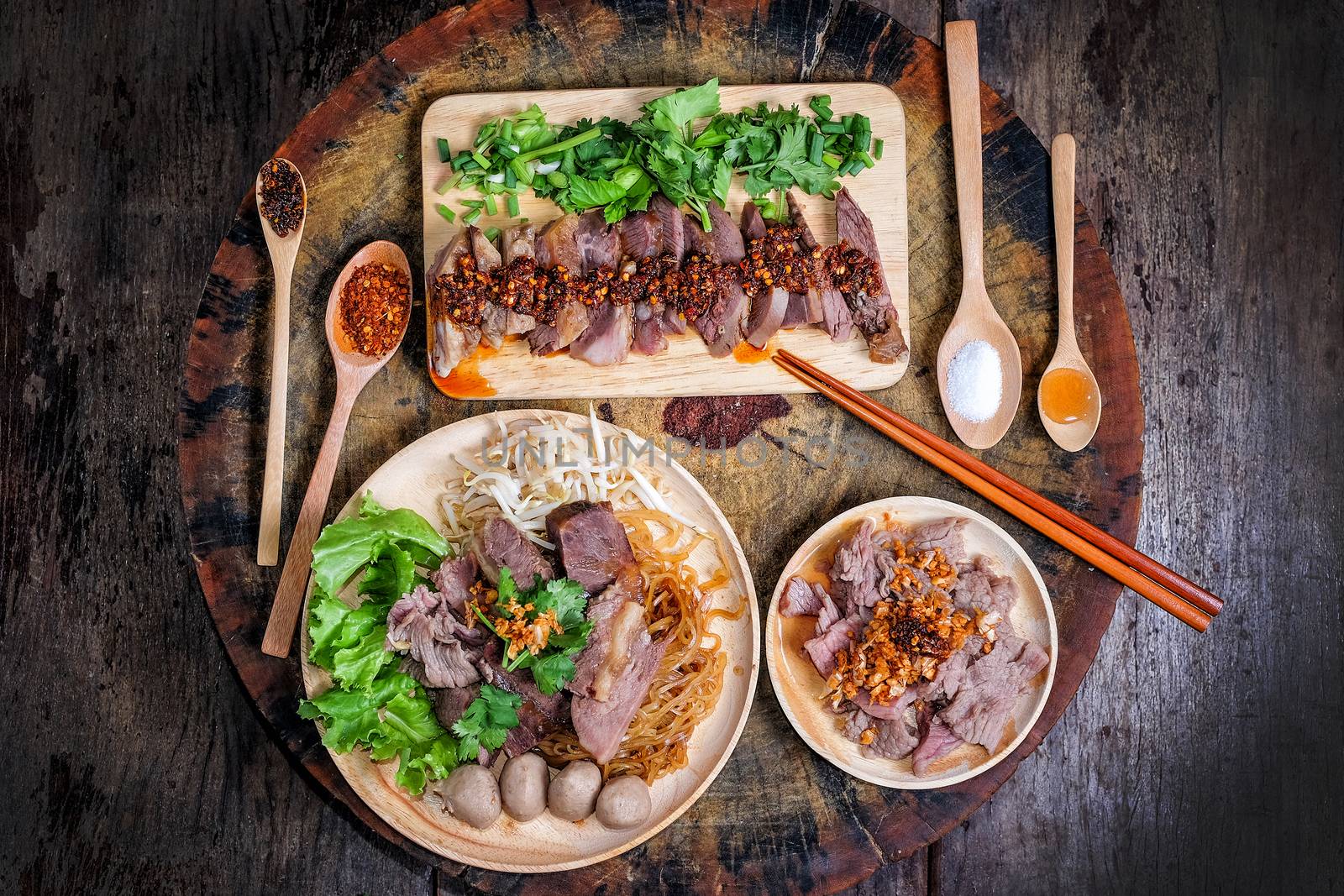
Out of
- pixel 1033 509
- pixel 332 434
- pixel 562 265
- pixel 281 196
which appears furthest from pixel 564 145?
pixel 1033 509

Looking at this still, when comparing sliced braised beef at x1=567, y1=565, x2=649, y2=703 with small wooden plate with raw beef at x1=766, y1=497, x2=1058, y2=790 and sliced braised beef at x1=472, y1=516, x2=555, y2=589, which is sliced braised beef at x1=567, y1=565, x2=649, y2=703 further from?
small wooden plate with raw beef at x1=766, y1=497, x2=1058, y2=790

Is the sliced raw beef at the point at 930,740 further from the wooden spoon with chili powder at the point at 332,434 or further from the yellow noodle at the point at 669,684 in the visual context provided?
the wooden spoon with chili powder at the point at 332,434

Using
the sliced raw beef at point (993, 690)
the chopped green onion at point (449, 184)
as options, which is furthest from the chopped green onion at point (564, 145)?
the sliced raw beef at point (993, 690)

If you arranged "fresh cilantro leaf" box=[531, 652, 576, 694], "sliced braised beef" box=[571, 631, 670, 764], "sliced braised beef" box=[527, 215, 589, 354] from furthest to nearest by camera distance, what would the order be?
1. "sliced braised beef" box=[527, 215, 589, 354]
2. "sliced braised beef" box=[571, 631, 670, 764]
3. "fresh cilantro leaf" box=[531, 652, 576, 694]

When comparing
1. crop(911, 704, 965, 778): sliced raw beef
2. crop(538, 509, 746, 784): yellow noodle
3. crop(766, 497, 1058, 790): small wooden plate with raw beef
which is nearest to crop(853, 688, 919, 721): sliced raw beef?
crop(766, 497, 1058, 790): small wooden plate with raw beef

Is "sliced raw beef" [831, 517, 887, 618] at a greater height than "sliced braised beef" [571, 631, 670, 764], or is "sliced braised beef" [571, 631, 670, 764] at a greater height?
"sliced raw beef" [831, 517, 887, 618]

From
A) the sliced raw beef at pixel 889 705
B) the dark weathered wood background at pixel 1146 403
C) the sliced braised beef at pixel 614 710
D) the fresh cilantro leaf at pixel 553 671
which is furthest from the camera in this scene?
the dark weathered wood background at pixel 1146 403
